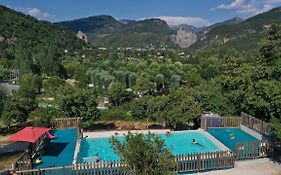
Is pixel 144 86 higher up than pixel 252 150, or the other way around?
pixel 144 86

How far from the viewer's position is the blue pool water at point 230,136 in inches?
873

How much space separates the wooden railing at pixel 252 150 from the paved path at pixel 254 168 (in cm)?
35

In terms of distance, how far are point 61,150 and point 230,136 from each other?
11.1 m

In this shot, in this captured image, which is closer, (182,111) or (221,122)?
(182,111)

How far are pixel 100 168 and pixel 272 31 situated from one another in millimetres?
19833

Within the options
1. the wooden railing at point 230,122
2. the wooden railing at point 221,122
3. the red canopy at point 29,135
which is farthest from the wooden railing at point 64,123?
the wooden railing at point 230,122

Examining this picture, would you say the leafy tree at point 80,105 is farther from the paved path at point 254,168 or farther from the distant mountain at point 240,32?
the distant mountain at point 240,32

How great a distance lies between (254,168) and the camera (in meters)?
17.4

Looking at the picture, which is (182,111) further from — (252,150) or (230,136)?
(252,150)

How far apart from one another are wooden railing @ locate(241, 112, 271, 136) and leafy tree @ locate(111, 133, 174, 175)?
13.4 meters

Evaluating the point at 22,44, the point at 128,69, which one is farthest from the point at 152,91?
the point at 22,44

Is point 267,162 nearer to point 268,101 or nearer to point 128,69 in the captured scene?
point 268,101

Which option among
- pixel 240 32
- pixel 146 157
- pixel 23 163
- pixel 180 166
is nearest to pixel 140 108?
pixel 180 166

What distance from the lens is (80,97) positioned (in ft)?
78.0
